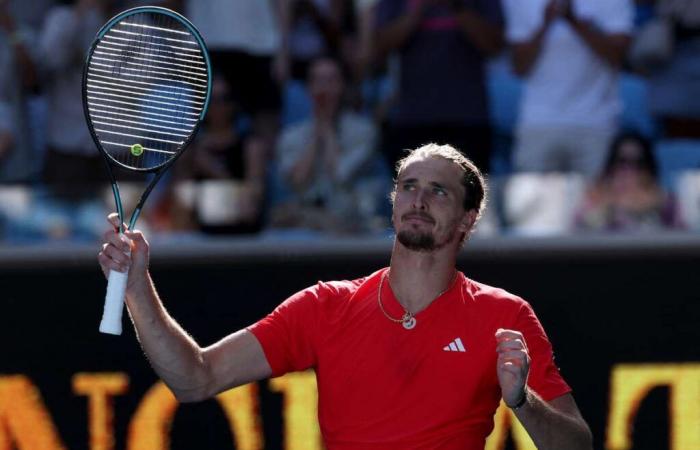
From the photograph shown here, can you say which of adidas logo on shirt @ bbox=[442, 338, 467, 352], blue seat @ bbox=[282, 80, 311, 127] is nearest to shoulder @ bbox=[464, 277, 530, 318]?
adidas logo on shirt @ bbox=[442, 338, 467, 352]

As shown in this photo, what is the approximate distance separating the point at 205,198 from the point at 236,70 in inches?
51.9

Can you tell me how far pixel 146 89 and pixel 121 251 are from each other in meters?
1.04

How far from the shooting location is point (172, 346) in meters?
3.58

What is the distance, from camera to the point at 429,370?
11.8 feet

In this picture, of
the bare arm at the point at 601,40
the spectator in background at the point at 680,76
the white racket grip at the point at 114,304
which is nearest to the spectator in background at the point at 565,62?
the bare arm at the point at 601,40

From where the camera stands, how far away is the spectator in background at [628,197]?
534 cm

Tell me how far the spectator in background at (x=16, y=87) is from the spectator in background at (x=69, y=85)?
0.21 ft

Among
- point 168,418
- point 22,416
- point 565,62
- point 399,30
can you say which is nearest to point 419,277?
point 168,418

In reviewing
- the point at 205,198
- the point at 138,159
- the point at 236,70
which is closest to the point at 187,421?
the point at 205,198

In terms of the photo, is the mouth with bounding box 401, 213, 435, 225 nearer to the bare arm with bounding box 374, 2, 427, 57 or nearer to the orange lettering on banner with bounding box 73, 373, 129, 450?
the orange lettering on banner with bounding box 73, 373, 129, 450

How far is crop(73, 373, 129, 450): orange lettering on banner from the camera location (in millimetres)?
4703

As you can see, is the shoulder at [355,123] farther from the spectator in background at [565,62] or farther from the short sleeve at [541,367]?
the short sleeve at [541,367]

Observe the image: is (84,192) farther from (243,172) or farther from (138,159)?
(138,159)

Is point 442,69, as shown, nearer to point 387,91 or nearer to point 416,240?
point 387,91
